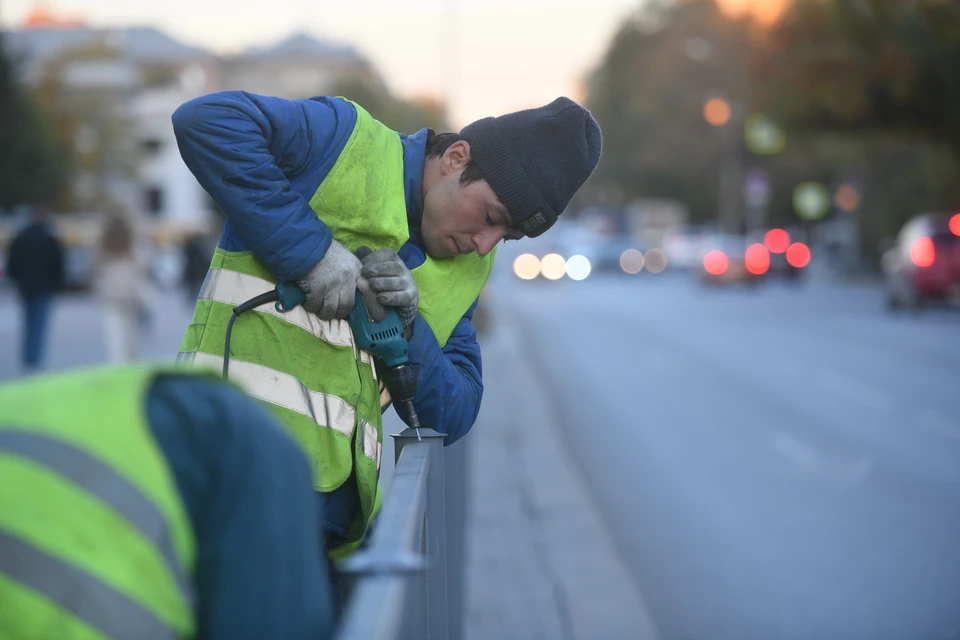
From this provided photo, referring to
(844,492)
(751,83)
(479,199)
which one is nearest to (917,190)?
(751,83)

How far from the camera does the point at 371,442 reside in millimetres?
2627

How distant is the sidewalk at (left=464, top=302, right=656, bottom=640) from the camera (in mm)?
5695

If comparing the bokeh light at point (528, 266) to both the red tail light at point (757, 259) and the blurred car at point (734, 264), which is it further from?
the red tail light at point (757, 259)

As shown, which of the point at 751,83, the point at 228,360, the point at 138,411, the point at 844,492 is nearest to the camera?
the point at 138,411

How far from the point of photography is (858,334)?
2112 cm

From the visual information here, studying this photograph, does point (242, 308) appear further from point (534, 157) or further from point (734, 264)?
point (734, 264)

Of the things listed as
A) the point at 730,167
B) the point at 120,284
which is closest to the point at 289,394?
the point at 120,284

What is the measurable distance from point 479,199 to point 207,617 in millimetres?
1520

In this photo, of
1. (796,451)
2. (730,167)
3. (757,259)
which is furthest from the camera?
(730,167)

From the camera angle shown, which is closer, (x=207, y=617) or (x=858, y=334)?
(x=207, y=617)

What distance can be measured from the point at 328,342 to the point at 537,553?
4633mm

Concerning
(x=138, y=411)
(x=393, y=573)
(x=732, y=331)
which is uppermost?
(x=138, y=411)

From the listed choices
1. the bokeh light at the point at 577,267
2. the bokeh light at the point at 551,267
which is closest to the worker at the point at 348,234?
the bokeh light at the point at 551,267

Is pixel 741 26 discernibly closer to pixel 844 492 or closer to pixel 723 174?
pixel 723 174
